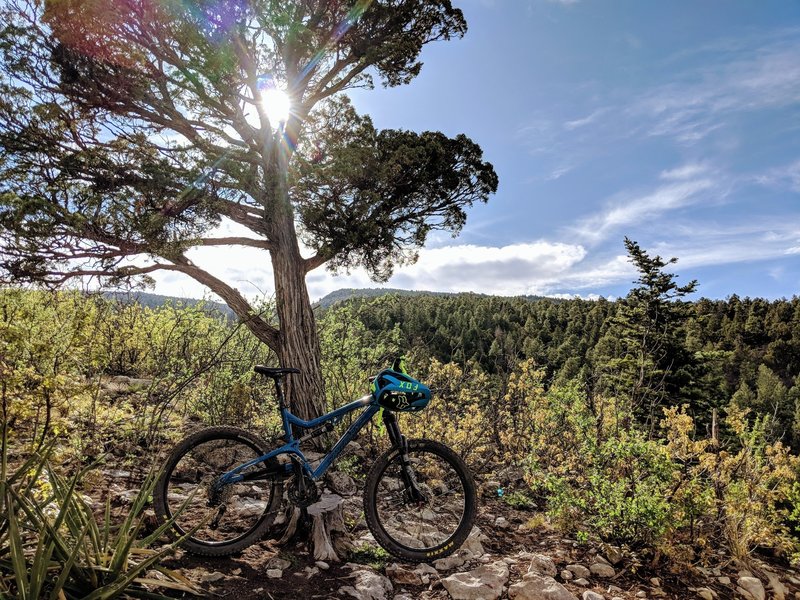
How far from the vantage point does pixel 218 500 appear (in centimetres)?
340

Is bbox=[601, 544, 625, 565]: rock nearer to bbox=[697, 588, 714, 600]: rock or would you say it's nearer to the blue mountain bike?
bbox=[697, 588, 714, 600]: rock

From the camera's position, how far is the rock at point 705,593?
311 cm

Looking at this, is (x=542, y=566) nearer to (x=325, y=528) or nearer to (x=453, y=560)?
(x=453, y=560)

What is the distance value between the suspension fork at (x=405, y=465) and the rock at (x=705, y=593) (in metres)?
2.13

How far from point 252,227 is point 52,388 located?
9.70ft

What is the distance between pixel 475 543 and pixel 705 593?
170cm

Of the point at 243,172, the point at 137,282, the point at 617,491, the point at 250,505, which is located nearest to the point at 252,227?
the point at 243,172

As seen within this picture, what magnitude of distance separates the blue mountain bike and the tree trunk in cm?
147

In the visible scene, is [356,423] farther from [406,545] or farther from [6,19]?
[6,19]

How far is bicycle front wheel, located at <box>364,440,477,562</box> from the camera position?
11.1 feet

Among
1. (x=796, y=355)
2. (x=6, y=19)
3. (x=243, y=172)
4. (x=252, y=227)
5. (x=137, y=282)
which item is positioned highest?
(x=6, y=19)

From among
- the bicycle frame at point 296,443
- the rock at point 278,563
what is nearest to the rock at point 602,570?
the bicycle frame at point 296,443

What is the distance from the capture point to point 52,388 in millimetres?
2977

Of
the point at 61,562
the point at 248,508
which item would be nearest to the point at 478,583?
the point at 248,508
